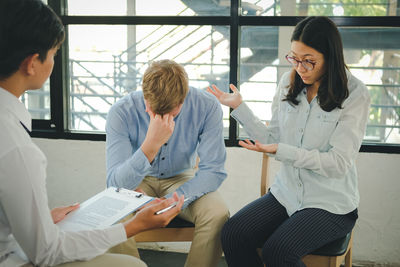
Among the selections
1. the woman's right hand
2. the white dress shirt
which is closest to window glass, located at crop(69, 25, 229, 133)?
the woman's right hand

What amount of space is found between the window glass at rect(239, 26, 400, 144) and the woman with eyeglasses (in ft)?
2.68

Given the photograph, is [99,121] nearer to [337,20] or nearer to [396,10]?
[337,20]

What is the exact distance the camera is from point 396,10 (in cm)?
238

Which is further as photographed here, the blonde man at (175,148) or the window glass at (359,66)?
the window glass at (359,66)

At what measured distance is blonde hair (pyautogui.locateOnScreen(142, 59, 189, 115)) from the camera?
1722 mm

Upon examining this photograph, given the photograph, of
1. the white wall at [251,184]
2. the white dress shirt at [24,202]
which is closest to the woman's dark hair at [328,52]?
the white wall at [251,184]

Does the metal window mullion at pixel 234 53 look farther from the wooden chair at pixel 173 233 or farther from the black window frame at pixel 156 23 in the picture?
the wooden chair at pixel 173 233

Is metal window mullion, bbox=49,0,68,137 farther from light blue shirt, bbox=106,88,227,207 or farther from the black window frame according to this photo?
light blue shirt, bbox=106,88,227,207

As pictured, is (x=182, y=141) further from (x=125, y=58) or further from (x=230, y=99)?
(x=125, y=58)

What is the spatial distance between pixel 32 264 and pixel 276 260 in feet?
2.83

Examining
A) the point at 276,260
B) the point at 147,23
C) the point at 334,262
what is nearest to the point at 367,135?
the point at 334,262

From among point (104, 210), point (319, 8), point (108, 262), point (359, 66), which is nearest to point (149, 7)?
point (319, 8)

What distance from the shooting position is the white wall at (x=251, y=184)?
248cm

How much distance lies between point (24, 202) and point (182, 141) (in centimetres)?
106
